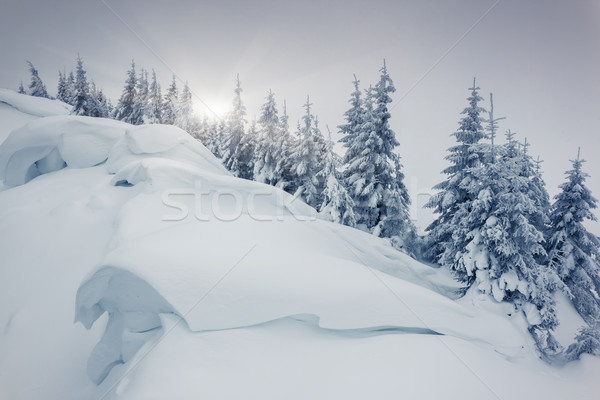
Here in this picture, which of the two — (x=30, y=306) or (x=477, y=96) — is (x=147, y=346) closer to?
(x=30, y=306)

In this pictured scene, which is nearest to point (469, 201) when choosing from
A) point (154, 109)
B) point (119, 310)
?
point (119, 310)

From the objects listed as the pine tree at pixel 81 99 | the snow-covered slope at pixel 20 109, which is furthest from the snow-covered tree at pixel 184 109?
the snow-covered slope at pixel 20 109

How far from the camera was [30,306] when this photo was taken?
20.6 ft

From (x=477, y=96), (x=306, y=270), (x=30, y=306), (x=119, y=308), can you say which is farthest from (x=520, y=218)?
(x=30, y=306)

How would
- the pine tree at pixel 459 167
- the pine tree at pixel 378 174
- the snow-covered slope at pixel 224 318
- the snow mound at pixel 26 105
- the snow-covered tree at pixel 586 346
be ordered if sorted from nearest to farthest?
the snow-covered slope at pixel 224 318, the snow-covered tree at pixel 586 346, the pine tree at pixel 459 167, the pine tree at pixel 378 174, the snow mound at pixel 26 105

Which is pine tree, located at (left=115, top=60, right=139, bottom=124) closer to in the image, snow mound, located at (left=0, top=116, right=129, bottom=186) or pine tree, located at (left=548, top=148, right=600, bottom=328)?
snow mound, located at (left=0, top=116, right=129, bottom=186)

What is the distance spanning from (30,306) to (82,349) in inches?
82.0

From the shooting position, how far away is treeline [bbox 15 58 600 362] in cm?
882

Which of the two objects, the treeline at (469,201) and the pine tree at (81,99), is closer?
the treeline at (469,201)

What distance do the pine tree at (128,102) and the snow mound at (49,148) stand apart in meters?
34.8

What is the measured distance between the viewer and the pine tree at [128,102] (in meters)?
41.8

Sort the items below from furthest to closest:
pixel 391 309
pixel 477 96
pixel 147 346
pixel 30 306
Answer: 1. pixel 477 96
2. pixel 30 306
3. pixel 391 309
4. pixel 147 346

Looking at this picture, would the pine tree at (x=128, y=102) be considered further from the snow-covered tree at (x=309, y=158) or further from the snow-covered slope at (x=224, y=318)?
the snow-covered slope at (x=224, y=318)

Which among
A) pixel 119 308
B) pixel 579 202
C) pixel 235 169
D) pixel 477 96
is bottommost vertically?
pixel 119 308
